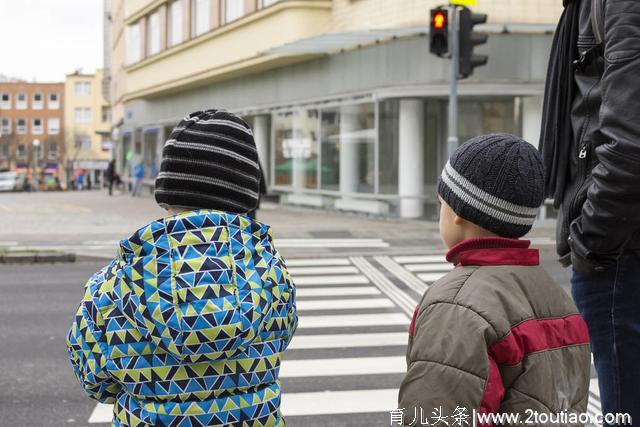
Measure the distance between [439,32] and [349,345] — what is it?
793cm

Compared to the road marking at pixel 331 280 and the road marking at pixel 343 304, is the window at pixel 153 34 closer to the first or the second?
the road marking at pixel 331 280

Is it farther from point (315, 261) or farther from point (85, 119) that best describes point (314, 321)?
point (85, 119)

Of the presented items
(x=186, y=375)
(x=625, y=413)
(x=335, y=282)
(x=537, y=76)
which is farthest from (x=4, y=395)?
(x=537, y=76)

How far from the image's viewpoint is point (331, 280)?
1161 cm

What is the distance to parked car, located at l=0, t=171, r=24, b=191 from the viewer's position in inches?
2492

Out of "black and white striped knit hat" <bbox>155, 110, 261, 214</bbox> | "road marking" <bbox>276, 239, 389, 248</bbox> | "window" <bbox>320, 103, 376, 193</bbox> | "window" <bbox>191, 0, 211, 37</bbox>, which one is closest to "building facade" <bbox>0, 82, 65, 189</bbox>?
"window" <bbox>191, 0, 211, 37</bbox>

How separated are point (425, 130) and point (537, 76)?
2.95m

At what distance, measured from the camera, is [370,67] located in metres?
21.3

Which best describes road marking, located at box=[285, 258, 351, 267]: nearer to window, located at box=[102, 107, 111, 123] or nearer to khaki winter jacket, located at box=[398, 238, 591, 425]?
khaki winter jacket, located at box=[398, 238, 591, 425]

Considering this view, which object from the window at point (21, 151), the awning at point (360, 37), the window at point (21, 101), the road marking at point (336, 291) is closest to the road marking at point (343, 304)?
the road marking at point (336, 291)

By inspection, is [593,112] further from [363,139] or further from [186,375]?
[363,139]

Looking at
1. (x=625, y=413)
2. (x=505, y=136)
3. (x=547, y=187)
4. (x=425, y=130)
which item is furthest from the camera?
(x=425, y=130)

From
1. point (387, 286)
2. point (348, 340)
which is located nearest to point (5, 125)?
point (387, 286)

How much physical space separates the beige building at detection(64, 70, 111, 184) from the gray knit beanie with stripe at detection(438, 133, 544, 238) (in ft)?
330
